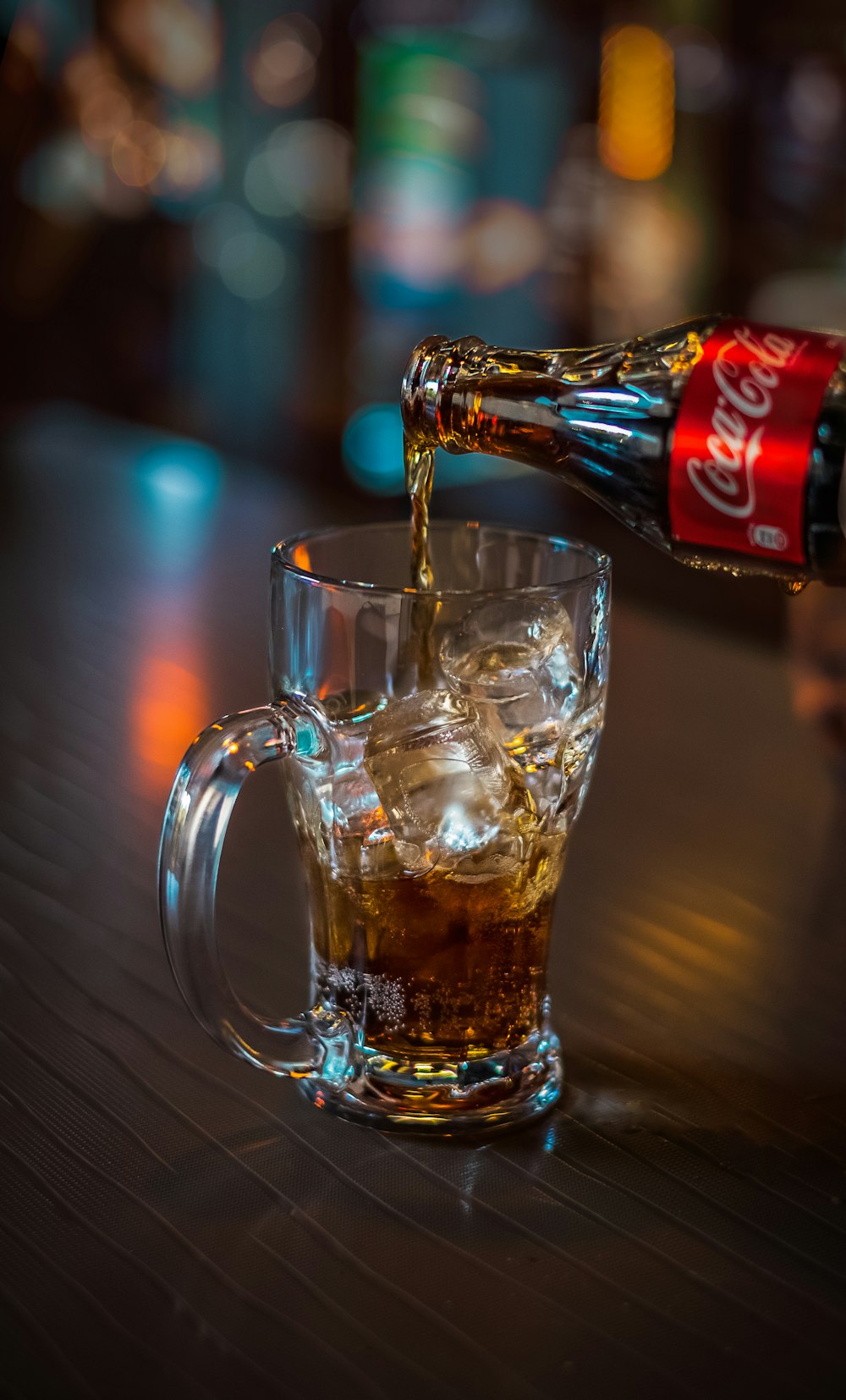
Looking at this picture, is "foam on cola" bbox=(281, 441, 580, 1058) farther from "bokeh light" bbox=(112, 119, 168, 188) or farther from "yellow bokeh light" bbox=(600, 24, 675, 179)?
"bokeh light" bbox=(112, 119, 168, 188)

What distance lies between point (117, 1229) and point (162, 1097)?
0.10 m

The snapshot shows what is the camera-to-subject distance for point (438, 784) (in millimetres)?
695

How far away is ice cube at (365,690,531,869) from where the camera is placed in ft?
2.28

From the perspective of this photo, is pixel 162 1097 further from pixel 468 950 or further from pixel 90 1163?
pixel 468 950

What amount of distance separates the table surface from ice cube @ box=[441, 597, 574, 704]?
0.67 ft

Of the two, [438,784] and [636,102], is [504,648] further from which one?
[636,102]

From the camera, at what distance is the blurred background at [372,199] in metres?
3.66

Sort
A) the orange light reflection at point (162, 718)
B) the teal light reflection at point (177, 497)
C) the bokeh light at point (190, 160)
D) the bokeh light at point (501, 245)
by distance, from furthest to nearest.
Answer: the bokeh light at point (190, 160), the bokeh light at point (501, 245), the teal light reflection at point (177, 497), the orange light reflection at point (162, 718)

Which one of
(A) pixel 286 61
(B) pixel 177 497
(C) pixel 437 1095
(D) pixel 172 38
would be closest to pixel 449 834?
(C) pixel 437 1095

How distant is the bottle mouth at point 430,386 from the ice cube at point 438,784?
0.17 metres

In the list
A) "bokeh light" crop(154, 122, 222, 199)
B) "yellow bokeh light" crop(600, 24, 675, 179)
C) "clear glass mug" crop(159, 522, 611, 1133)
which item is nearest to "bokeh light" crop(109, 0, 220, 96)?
"bokeh light" crop(154, 122, 222, 199)

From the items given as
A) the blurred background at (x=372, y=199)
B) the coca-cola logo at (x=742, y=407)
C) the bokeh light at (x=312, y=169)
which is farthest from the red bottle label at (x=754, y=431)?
the bokeh light at (x=312, y=169)

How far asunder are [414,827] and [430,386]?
0.25 m

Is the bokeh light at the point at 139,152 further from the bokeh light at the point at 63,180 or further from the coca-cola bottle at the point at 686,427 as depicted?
the coca-cola bottle at the point at 686,427
